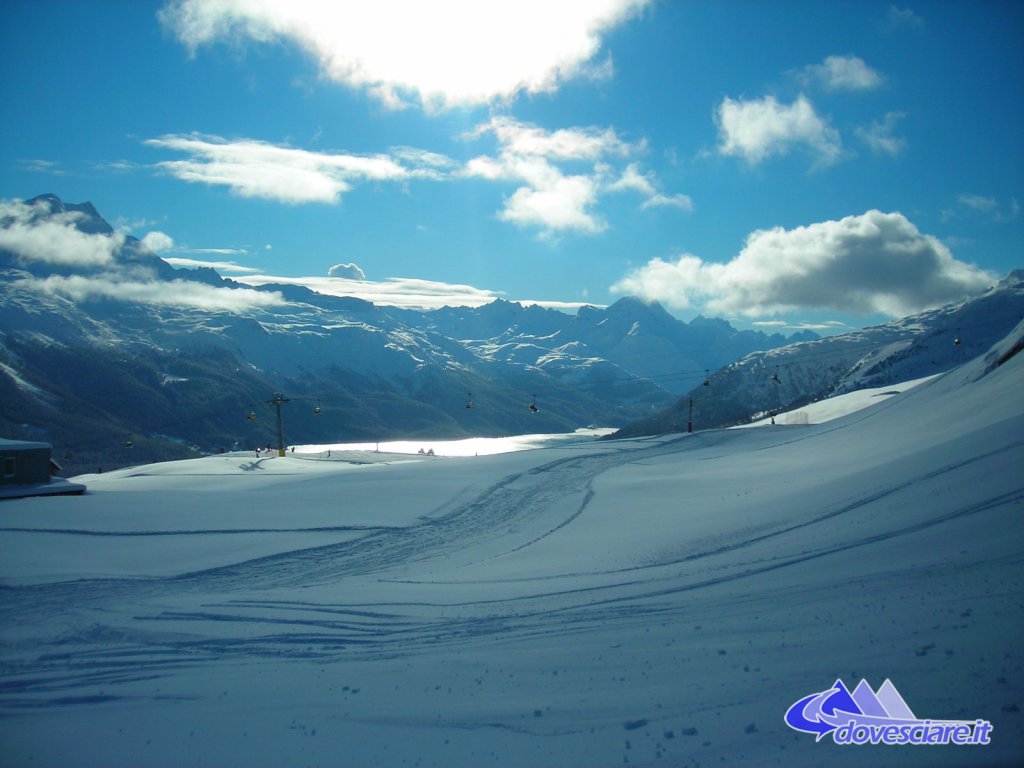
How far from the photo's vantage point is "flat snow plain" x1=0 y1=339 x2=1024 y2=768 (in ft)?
28.6

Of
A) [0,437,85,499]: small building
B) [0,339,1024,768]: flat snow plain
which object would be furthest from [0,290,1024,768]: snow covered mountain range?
[0,437,85,499]: small building

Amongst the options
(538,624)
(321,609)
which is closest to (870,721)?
(538,624)

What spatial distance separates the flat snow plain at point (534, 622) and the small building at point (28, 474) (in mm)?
13130

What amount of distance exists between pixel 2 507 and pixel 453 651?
74.0 ft

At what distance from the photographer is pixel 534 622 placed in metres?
12.6

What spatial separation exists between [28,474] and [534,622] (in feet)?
123

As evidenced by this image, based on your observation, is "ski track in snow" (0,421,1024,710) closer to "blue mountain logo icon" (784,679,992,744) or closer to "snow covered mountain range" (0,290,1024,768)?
"snow covered mountain range" (0,290,1024,768)

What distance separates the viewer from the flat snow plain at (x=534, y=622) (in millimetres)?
8727

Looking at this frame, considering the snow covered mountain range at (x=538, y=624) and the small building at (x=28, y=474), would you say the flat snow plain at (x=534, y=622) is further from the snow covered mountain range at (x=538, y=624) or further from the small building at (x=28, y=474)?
the small building at (x=28, y=474)

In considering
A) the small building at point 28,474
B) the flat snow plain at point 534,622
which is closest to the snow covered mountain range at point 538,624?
the flat snow plain at point 534,622

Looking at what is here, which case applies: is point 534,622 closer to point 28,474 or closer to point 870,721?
point 870,721

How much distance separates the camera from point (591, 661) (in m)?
10.5

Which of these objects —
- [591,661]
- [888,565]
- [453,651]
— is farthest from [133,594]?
[888,565]

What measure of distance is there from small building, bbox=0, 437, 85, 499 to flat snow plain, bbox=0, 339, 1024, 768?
13130mm
